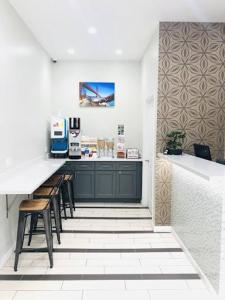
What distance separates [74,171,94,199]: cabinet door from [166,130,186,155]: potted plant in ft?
7.24

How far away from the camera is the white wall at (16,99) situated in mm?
3330

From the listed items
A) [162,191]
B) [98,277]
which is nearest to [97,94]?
[162,191]

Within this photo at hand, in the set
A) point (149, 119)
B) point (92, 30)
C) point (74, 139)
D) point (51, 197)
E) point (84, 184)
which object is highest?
point (92, 30)

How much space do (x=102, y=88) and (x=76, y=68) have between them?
2.36 ft

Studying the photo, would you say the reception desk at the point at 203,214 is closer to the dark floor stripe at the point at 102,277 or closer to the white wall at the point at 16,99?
the dark floor stripe at the point at 102,277

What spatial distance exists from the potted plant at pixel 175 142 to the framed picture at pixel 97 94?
99.8 inches

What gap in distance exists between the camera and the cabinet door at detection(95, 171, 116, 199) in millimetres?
5891

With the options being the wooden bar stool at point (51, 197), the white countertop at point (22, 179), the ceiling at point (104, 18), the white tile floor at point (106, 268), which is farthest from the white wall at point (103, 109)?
the wooden bar stool at point (51, 197)

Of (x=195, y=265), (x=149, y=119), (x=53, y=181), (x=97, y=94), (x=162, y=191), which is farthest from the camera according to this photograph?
(x=97, y=94)

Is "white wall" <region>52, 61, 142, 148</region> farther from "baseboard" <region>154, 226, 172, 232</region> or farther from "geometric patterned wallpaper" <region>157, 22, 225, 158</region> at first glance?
"baseboard" <region>154, 226, 172, 232</region>

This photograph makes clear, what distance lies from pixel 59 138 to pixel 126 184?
166 cm

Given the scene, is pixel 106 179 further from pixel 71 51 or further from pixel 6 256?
pixel 6 256

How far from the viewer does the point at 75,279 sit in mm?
2973

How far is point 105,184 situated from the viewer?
19.4 feet
